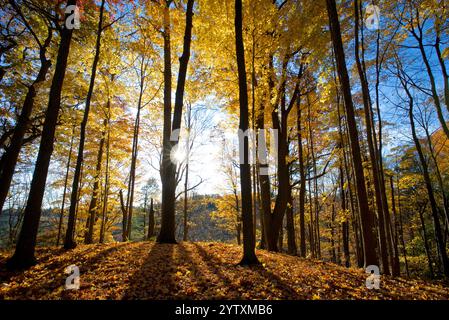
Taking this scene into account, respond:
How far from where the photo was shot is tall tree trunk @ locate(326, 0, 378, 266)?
5707mm

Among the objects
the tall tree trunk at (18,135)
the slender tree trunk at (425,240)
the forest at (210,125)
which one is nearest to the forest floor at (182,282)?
the forest at (210,125)

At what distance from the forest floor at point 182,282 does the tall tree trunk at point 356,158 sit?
2.82ft

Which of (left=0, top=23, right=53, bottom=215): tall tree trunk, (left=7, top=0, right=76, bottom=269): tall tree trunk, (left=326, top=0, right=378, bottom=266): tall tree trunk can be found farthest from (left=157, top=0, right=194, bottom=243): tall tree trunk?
(left=0, top=23, right=53, bottom=215): tall tree trunk

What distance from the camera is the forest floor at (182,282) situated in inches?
145

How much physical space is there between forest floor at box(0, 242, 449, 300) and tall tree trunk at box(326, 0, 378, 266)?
86 cm

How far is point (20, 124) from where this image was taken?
32.0 ft

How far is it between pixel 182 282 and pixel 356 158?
5.23 meters

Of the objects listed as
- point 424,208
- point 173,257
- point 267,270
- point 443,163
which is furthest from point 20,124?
point 424,208

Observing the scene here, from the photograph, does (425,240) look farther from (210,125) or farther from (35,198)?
(35,198)

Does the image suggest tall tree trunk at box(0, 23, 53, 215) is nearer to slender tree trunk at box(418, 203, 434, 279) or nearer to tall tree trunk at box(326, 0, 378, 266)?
tall tree trunk at box(326, 0, 378, 266)

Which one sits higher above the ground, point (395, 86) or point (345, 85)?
point (395, 86)

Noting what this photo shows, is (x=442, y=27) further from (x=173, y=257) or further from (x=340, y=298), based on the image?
(x=173, y=257)

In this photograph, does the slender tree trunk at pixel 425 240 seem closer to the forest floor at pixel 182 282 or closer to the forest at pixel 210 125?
the forest at pixel 210 125
